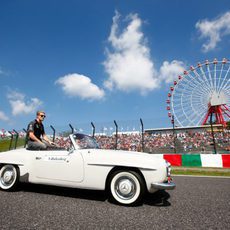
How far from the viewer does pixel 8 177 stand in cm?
423

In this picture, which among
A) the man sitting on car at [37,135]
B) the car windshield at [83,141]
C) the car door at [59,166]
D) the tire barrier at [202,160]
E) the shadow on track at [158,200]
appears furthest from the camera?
the tire barrier at [202,160]

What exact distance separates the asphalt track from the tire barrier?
7161 mm

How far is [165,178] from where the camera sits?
329 centimetres

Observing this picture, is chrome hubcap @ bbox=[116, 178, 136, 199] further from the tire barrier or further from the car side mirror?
the tire barrier

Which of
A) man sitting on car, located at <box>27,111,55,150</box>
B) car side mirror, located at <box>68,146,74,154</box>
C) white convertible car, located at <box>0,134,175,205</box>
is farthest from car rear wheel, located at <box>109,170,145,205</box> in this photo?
man sitting on car, located at <box>27,111,55,150</box>

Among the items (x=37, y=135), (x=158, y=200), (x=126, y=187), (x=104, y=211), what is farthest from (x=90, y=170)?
(x=37, y=135)

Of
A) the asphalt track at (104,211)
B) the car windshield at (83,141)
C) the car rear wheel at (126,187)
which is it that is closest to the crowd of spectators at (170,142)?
the car windshield at (83,141)

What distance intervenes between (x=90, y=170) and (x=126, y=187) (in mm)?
729

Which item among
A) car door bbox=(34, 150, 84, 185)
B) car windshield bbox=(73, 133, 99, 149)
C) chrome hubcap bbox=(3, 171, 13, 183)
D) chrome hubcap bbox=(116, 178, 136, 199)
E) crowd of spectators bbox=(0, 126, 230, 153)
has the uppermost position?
crowd of spectators bbox=(0, 126, 230, 153)

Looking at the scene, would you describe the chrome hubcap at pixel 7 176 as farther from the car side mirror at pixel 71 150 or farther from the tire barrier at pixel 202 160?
the tire barrier at pixel 202 160

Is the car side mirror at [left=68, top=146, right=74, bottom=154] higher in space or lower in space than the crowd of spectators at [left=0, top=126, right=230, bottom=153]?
lower

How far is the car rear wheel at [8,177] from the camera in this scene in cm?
414

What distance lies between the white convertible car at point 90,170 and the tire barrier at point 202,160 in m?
8.42

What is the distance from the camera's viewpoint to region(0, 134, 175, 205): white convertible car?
3252 millimetres
